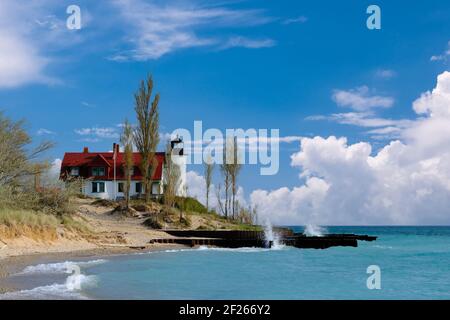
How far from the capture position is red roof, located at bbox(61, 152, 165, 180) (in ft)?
194

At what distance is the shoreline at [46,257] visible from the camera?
54.1 ft

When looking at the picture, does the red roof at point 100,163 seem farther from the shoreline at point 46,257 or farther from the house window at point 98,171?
the shoreline at point 46,257

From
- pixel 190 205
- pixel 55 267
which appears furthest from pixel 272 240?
pixel 55 267

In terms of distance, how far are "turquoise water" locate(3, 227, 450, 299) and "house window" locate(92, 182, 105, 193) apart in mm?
27104

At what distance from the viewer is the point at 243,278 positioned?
2209 cm

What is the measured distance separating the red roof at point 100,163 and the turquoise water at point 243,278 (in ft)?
89.2

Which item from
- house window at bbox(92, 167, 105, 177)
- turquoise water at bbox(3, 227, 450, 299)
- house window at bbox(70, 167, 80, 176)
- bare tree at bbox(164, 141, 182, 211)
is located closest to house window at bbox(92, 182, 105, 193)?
house window at bbox(92, 167, 105, 177)

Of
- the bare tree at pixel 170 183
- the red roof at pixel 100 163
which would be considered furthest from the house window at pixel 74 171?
the bare tree at pixel 170 183

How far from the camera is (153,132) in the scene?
56844 millimetres

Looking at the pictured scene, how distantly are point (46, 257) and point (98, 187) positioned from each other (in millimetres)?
34460

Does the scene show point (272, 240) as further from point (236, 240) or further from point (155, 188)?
point (155, 188)
